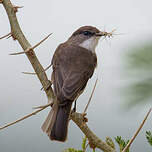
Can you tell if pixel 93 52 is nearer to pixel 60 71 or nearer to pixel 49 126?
pixel 60 71

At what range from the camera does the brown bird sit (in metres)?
2.08

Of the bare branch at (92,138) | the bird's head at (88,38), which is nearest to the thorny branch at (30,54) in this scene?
the bare branch at (92,138)

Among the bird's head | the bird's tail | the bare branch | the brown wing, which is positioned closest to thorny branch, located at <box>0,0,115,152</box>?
the bare branch

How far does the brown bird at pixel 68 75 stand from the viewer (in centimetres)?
208

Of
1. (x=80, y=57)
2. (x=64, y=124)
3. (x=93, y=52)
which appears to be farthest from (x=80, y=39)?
(x=64, y=124)

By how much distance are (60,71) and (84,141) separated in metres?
1.18

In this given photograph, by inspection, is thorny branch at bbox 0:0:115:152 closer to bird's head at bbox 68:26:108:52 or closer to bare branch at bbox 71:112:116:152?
bare branch at bbox 71:112:116:152

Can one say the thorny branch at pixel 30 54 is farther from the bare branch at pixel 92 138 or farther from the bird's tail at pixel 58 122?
the bird's tail at pixel 58 122

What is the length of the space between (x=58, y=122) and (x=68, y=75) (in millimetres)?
585

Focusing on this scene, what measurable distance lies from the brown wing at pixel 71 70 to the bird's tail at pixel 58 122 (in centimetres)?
9

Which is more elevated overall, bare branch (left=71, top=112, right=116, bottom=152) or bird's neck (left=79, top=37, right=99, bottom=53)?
bare branch (left=71, top=112, right=116, bottom=152)

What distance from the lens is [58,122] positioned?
2.15 metres

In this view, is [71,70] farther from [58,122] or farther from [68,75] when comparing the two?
[58,122]

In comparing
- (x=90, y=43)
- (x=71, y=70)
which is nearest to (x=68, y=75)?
(x=71, y=70)
